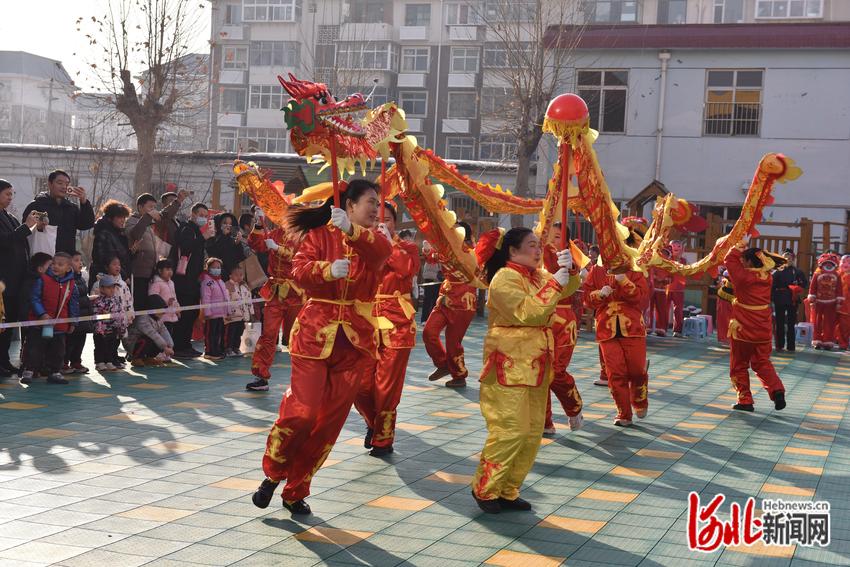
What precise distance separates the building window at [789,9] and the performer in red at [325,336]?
34640 millimetres

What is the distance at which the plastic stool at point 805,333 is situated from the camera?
18.8 metres

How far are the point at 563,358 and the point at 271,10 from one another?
40.7m

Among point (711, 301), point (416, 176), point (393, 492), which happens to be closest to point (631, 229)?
point (416, 176)

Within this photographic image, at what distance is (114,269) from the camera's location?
35.2ft

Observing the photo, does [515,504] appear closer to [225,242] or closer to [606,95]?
[225,242]

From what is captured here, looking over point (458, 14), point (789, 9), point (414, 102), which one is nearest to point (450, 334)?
point (789, 9)

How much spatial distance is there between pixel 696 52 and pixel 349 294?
21.5 metres

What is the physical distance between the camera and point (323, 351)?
558 centimetres

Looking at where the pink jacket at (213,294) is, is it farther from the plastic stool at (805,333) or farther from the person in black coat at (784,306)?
the plastic stool at (805,333)

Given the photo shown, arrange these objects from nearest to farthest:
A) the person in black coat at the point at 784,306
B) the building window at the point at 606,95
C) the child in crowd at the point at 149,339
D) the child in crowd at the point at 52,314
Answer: the child in crowd at the point at 52,314 → the child in crowd at the point at 149,339 → the person in black coat at the point at 784,306 → the building window at the point at 606,95

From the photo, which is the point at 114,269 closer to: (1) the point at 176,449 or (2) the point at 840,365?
(1) the point at 176,449

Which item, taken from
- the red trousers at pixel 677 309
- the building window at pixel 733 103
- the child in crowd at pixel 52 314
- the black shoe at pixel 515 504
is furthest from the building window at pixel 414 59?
the black shoe at pixel 515 504

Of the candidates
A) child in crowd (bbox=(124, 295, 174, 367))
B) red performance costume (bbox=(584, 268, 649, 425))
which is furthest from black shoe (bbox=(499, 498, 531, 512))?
child in crowd (bbox=(124, 295, 174, 367))

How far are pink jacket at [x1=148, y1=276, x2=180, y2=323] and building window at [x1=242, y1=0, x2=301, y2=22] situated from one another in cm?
3624
